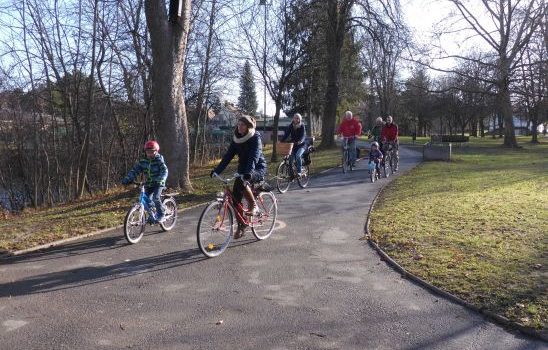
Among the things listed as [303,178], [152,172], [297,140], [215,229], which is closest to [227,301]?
[215,229]

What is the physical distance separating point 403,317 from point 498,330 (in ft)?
2.68

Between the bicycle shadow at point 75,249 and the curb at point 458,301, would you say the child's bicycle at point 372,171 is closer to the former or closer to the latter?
the curb at point 458,301

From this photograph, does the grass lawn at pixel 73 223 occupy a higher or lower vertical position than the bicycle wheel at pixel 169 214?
lower

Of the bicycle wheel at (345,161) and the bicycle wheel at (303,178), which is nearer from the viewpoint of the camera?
the bicycle wheel at (303,178)

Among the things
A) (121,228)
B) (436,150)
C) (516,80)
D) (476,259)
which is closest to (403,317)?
(476,259)

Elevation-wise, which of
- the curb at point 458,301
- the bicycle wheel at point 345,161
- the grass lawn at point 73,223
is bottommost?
the curb at point 458,301

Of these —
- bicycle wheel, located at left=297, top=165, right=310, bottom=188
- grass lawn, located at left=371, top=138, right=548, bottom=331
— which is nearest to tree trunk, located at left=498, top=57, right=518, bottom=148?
grass lawn, located at left=371, top=138, right=548, bottom=331

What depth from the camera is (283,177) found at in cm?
1327

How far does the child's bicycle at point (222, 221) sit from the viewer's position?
6869mm

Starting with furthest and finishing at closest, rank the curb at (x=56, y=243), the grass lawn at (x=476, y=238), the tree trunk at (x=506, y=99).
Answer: the tree trunk at (x=506, y=99) → the curb at (x=56, y=243) → the grass lawn at (x=476, y=238)

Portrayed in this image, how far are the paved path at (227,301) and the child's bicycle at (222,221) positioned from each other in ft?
0.61

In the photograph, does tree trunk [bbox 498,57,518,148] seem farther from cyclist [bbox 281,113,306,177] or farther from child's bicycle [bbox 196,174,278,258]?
child's bicycle [bbox 196,174,278,258]

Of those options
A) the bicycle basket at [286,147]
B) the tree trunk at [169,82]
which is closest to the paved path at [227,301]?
the tree trunk at [169,82]

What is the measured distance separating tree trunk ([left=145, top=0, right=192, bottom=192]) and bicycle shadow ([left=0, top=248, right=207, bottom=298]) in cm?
570
